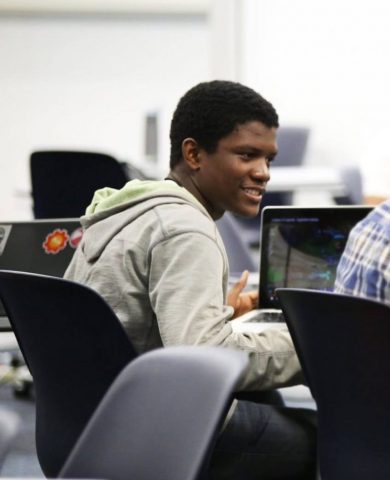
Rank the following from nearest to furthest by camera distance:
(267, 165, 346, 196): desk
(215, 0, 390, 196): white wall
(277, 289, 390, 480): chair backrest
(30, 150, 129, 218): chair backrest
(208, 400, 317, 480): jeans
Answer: (277, 289, 390, 480): chair backrest → (208, 400, 317, 480): jeans → (30, 150, 129, 218): chair backrest → (267, 165, 346, 196): desk → (215, 0, 390, 196): white wall

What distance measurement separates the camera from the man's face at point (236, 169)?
2229 millimetres

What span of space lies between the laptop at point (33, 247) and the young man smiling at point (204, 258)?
432mm

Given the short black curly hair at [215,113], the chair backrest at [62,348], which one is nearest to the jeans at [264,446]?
the chair backrest at [62,348]

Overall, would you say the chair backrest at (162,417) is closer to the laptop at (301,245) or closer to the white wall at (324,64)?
the laptop at (301,245)

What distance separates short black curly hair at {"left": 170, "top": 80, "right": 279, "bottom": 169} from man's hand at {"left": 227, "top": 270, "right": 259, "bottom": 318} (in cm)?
39

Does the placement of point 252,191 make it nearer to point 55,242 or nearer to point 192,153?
point 192,153

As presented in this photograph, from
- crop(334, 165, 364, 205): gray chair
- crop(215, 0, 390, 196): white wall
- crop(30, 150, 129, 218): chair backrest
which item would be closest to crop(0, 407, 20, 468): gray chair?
crop(30, 150, 129, 218): chair backrest

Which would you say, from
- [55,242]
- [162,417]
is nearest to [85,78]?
[55,242]

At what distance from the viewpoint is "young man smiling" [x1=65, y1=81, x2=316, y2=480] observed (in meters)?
1.93

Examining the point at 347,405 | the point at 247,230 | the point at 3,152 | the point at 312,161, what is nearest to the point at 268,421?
the point at 347,405

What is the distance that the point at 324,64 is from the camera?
7.25m

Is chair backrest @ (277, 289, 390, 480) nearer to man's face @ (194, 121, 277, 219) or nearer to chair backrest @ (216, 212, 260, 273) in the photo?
man's face @ (194, 121, 277, 219)

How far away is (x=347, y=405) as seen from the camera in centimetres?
177

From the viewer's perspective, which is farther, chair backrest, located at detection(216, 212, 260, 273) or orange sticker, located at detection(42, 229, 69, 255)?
chair backrest, located at detection(216, 212, 260, 273)
